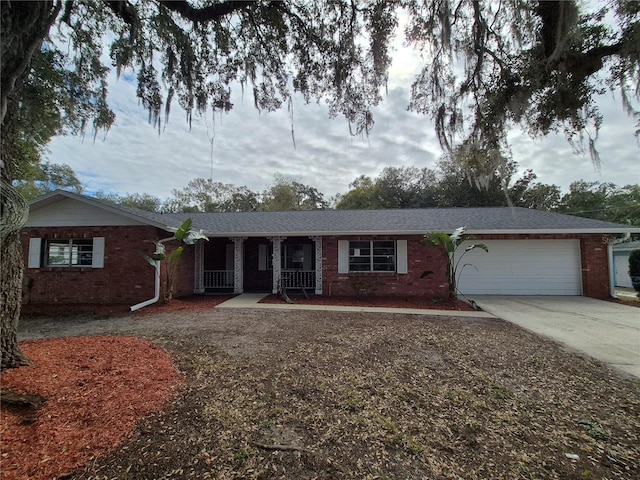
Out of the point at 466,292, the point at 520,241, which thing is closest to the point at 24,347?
the point at 466,292

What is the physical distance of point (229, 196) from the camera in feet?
125

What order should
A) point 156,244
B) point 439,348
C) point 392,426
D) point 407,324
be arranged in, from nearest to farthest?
point 392,426 → point 439,348 → point 407,324 → point 156,244

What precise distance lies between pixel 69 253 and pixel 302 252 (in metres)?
7.96

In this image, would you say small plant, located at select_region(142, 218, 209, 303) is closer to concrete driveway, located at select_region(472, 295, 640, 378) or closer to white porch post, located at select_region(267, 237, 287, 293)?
white porch post, located at select_region(267, 237, 287, 293)

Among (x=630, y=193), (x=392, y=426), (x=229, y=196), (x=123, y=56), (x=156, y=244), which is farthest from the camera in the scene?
(x=229, y=196)

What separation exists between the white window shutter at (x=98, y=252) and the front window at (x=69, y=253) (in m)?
0.20

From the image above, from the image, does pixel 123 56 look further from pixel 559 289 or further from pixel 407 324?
pixel 559 289

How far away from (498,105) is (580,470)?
3.77 meters

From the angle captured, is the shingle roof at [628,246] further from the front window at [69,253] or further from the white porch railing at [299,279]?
the front window at [69,253]

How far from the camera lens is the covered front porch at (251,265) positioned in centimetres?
1148

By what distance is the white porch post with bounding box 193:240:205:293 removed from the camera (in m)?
11.4

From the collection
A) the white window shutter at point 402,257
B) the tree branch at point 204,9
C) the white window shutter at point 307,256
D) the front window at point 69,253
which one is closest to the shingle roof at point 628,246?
the white window shutter at point 402,257

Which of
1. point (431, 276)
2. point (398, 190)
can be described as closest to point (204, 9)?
point (431, 276)

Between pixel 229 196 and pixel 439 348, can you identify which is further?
pixel 229 196
